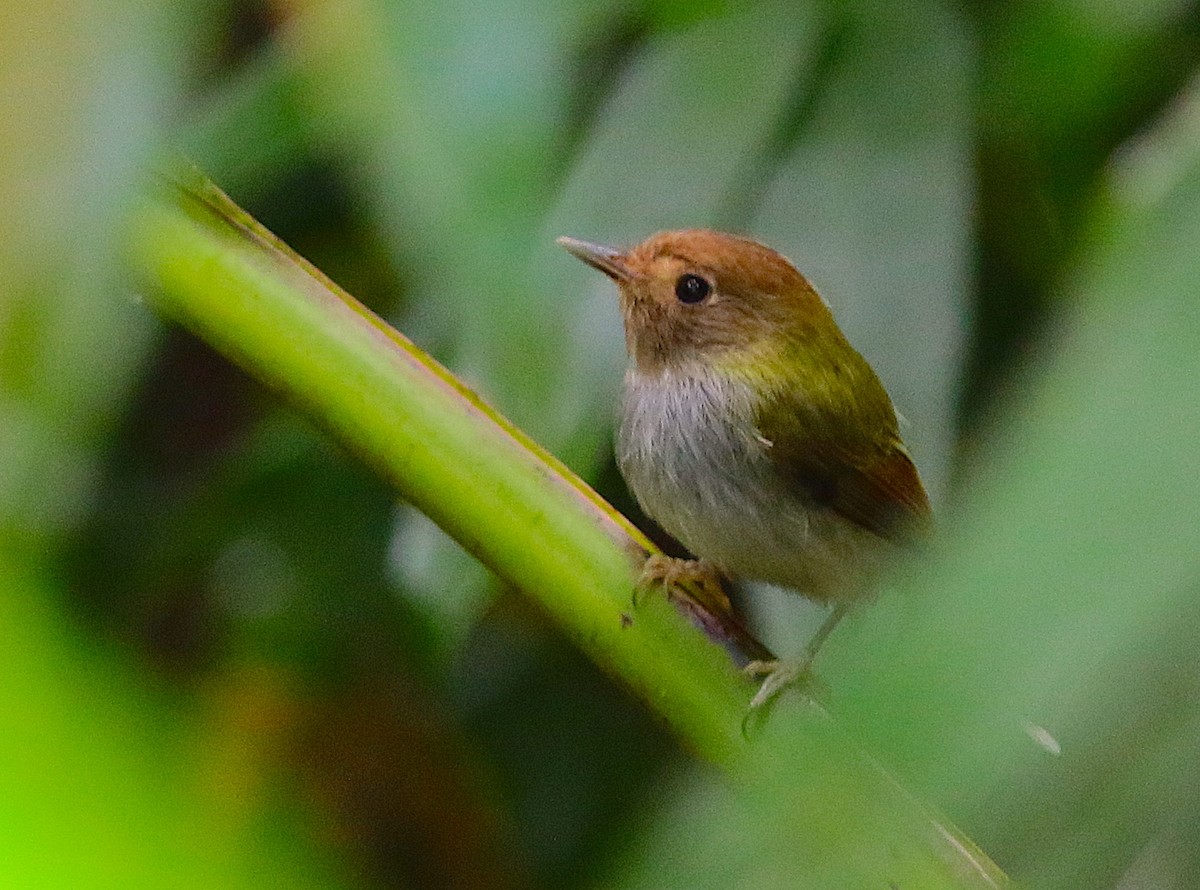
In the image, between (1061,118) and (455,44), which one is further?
(1061,118)

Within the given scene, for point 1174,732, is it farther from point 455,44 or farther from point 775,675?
point 455,44

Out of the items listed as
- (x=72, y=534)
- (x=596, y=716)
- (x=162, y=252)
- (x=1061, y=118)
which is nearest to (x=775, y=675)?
(x=162, y=252)

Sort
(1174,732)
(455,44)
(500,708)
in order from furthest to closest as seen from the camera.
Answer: (500,708)
(455,44)
(1174,732)

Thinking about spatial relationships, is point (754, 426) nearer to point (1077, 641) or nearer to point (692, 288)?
point (692, 288)

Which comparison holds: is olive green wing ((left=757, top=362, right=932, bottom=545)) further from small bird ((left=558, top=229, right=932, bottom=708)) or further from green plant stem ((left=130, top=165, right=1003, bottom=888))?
green plant stem ((left=130, top=165, right=1003, bottom=888))

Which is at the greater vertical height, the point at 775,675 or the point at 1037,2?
the point at 1037,2

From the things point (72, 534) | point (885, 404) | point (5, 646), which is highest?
point (885, 404)

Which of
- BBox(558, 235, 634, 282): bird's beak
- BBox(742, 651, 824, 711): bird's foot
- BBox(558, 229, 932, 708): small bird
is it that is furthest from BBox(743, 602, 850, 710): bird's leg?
BBox(558, 235, 634, 282): bird's beak

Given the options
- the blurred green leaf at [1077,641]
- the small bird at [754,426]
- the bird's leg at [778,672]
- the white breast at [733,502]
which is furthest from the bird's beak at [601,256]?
the blurred green leaf at [1077,641]
